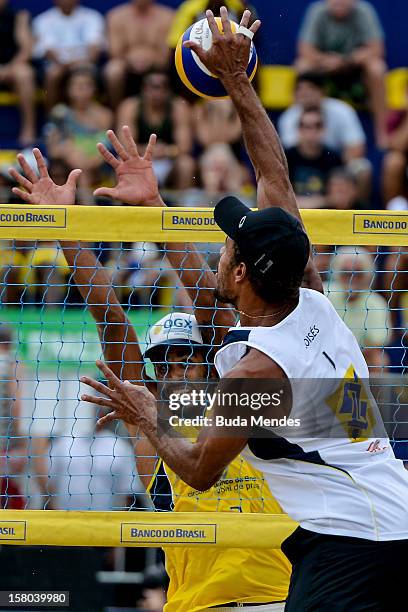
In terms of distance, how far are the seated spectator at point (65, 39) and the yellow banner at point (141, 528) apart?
23.7 ft

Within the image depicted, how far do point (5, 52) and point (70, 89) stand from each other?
104 cm

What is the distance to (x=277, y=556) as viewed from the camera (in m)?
4.79

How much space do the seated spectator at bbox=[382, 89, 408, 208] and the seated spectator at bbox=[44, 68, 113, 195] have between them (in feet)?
9.12

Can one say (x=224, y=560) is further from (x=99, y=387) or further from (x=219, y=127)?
(x=219, y=127)

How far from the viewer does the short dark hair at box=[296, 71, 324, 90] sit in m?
10.8

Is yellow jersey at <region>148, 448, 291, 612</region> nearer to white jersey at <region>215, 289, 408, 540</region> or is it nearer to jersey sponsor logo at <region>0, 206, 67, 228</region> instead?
white jersey at <region>215, 289, 408, 540</region>

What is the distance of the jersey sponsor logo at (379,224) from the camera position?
15.7 feet

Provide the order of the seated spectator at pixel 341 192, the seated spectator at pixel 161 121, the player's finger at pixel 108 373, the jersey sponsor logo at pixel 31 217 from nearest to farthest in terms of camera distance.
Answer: the player's finger at pixel 108 373 < the jersey sponsor logo at pixel 31 217 < the seated spectator at pixel 341 192 < the seated spectator at pixel 161 121

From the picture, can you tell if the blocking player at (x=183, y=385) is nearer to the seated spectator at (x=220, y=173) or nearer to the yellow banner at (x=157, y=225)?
the yellow banner at (x=157, y=225)

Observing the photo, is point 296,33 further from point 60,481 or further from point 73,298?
point 60,481

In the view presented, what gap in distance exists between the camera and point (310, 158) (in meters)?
10.3

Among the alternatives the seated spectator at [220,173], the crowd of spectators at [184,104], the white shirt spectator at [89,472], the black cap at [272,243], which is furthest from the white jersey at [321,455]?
the seated spectator at [220,173]

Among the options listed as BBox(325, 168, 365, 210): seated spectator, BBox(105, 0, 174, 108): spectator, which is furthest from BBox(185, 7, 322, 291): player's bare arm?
BBox(105, 0, 174, 108): spectator

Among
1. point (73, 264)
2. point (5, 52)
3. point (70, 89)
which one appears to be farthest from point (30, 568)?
point (5, 52)
